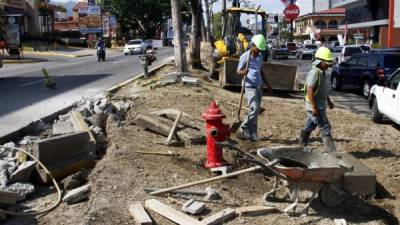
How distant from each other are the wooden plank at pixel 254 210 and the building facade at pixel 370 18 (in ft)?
156

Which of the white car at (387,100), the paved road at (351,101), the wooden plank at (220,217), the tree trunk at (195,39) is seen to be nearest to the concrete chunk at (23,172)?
the wooden plank at (220,217)

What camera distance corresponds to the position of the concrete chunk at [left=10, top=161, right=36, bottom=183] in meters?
6.73

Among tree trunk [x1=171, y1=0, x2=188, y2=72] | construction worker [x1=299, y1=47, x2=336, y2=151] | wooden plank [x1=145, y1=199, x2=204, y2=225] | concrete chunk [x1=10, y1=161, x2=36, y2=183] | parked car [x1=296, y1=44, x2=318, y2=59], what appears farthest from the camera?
parked car [x1=296, y1=44, x2=318, y2=59]

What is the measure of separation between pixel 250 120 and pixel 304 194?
8.82 ft

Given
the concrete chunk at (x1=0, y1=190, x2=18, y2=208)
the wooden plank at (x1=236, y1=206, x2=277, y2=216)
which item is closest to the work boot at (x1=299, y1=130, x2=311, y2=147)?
the wooden plank at (x1=236, y1=206, x2=277, y2=216)

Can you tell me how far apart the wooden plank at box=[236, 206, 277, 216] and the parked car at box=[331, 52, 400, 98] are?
12630 millimetres

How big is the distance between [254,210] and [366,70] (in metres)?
14.5

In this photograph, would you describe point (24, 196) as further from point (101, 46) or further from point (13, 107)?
point (101, 46)

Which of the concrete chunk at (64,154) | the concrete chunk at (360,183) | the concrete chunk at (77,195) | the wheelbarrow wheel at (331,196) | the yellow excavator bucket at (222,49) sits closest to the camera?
the concrete chunk at (77,195)

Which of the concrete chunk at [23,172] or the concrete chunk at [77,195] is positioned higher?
the concrete chunk at [23,172]

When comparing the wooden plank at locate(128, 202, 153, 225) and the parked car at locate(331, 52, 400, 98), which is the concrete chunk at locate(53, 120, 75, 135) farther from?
the parked car at locate(331, 52, 400, 98)

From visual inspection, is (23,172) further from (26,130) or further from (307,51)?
(307,51)

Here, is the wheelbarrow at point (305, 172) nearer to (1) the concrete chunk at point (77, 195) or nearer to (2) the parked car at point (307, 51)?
(1) the concrete chunk at point (77, 195)

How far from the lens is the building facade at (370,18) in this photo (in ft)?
183
